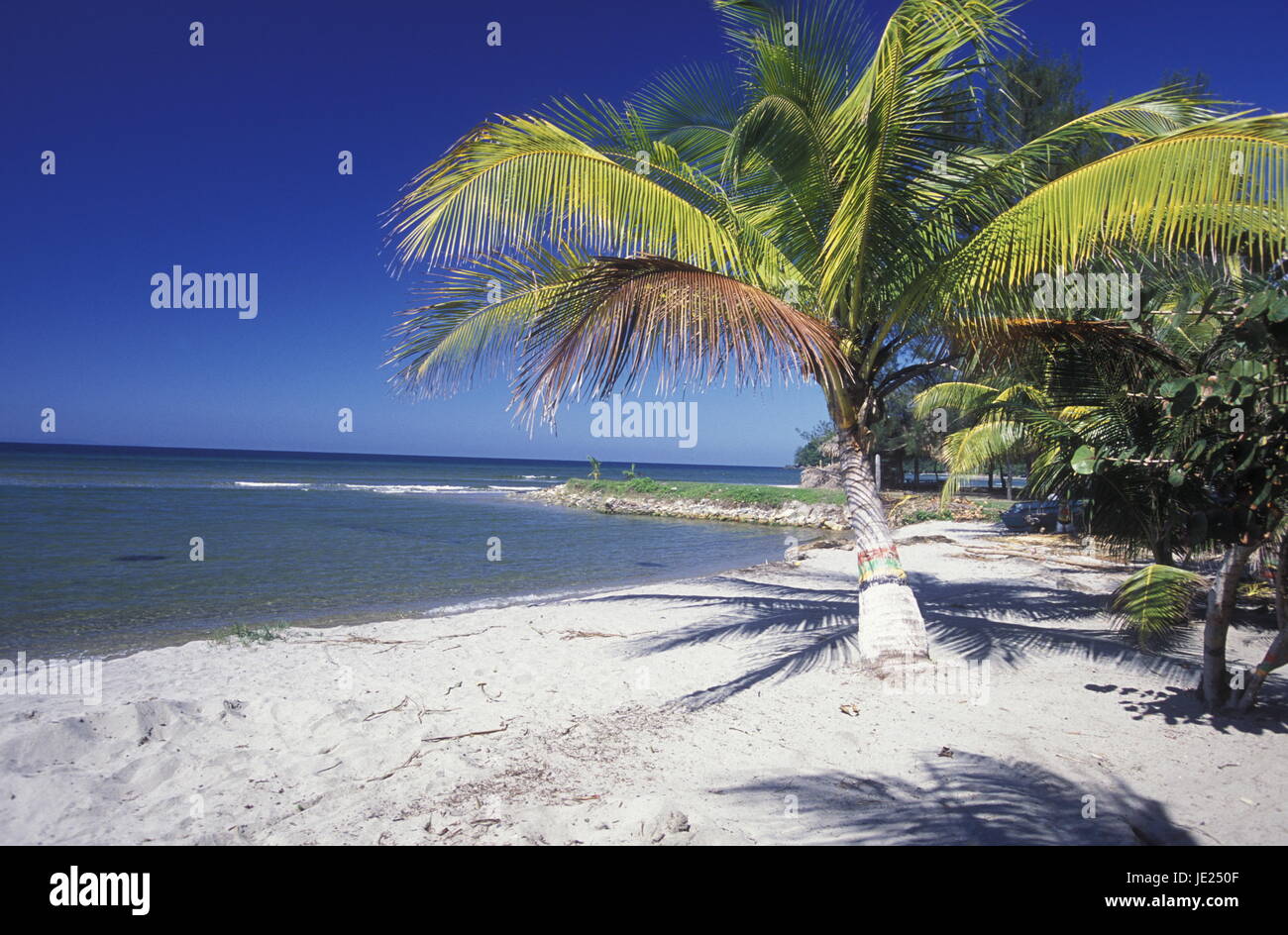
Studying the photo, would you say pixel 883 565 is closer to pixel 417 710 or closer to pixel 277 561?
pixel 417 710

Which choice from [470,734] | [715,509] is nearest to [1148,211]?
[470,734]

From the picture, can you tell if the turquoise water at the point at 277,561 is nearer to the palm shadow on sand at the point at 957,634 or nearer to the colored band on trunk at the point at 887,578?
the palm shadow on sand at the point at 957,634

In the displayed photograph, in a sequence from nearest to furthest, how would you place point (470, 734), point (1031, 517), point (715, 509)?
point (470, 734) → point (1031, 517) → point (715, 509)

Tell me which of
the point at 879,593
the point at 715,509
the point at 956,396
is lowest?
the point at 715,509

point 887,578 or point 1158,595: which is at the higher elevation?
point 1158,595

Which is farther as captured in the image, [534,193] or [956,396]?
[956,396]

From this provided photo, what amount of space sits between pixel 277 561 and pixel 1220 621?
1557 cm

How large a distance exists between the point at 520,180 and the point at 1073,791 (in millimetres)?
5073

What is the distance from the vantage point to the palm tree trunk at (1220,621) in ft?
14.5

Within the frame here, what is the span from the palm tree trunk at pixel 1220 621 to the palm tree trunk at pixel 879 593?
74.4 inches

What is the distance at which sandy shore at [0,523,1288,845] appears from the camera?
3.38 meters

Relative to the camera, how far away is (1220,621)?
461 cm

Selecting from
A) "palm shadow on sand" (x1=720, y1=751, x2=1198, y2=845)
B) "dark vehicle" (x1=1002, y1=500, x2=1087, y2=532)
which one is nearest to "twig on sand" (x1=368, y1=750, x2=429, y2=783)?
"palm shadow on sand" (x1=720, y1=751, x2=1198, y2=845)

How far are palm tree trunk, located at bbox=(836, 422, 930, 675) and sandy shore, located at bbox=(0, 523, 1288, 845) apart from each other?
296mm
